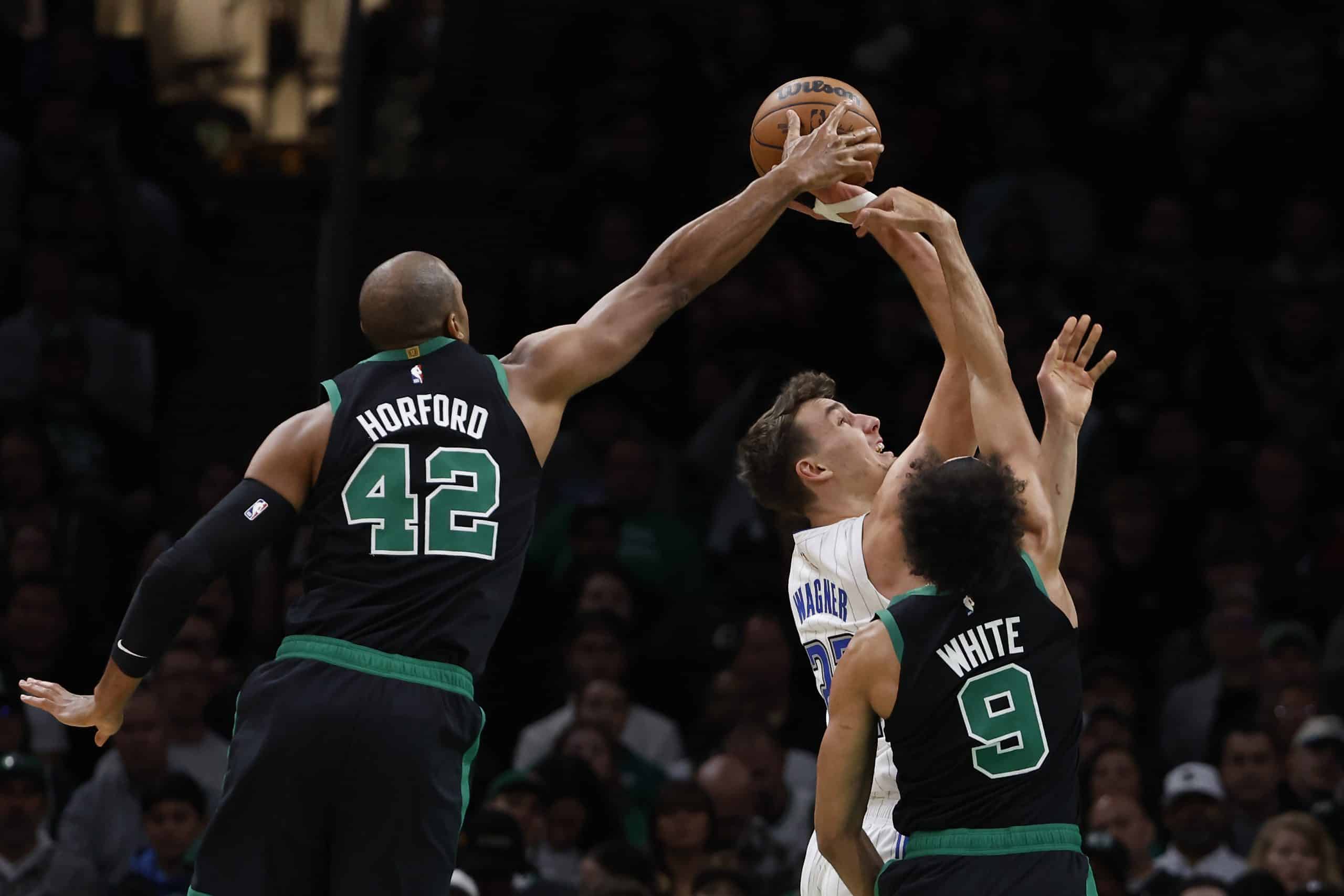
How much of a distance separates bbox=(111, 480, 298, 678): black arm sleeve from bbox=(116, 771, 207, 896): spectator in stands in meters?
3.33

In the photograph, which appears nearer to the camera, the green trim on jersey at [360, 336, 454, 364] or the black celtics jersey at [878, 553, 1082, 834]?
the black celtics jersey at [878, 553, 1082, 834]

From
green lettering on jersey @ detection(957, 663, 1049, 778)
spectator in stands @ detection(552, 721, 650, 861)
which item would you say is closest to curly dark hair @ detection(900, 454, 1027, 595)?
green lettering on jersey @ detection(957, 663, 1049, 778)

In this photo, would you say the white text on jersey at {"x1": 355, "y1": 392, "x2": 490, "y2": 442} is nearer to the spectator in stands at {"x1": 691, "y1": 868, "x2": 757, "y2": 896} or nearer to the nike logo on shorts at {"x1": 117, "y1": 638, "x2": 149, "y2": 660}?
the nike logo on shorts at {"x1": 117, "y1": 638, "x2": 149, "y2": 660}

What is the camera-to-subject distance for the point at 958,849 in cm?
449

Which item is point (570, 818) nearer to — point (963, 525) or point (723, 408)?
point (723, 408)

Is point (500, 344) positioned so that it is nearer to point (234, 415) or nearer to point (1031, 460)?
point (234, 415)

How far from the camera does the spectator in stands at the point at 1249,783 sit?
8.67m

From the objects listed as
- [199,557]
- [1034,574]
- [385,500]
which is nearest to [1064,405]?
[1034,574]

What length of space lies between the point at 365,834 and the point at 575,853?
3898 millimetres

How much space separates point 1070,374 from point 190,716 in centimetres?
524

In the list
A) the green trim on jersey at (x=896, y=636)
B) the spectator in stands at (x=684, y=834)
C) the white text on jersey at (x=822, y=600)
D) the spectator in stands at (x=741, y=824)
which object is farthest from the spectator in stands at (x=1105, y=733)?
the green trim on jersey at (x=896, y=636)

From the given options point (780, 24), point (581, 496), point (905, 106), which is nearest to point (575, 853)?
point (581, 496)

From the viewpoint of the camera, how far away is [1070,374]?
17.1 feet

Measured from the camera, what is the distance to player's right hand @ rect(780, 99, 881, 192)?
551 centimetres
